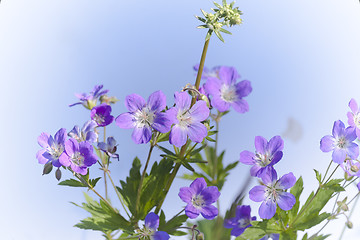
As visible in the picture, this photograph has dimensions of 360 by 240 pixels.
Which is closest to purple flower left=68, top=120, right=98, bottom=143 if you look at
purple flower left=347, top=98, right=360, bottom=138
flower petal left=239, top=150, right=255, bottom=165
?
flower petal left=239, top=150, right=255, bottom=165

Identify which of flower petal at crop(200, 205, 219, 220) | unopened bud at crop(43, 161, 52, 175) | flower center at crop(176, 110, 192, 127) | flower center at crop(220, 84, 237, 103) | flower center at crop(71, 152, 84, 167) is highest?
flower center at crop(220, 84, 237, 103)

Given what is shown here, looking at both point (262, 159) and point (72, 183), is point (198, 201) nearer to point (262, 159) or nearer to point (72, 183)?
point (262, 159)

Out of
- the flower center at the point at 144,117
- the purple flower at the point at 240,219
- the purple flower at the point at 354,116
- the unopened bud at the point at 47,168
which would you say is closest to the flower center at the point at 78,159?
the unopened bud at the point at 47,168

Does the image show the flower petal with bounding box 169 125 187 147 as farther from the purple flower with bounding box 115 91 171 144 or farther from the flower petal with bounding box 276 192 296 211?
the flower petal with bounding box 276 192 296 211

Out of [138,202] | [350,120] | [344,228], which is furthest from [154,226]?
[344,228]

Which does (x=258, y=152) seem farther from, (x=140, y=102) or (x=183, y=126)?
(x=140, y=102)

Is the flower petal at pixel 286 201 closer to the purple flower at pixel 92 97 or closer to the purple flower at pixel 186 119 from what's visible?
the purple flower at pixel 186 119

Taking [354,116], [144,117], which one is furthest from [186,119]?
[354,116]
